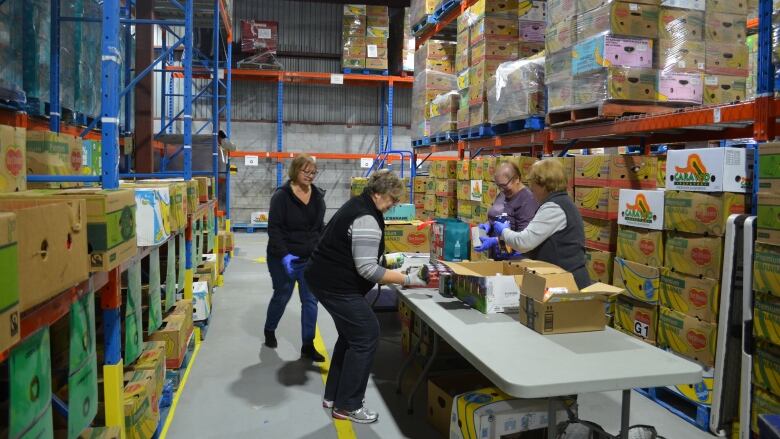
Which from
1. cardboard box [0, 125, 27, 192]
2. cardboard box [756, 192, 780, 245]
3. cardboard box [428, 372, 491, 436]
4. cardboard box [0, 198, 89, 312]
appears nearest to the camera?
cardboard box [0, 198, 89, 312]

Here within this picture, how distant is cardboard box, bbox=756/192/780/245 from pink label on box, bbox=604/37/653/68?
1.79 m

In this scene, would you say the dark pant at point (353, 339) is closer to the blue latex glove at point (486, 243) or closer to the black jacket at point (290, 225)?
the blue latex glove at point (486, 243)

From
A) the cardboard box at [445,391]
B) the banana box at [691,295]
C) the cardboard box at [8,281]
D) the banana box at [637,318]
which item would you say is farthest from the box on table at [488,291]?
the cardboard box at [8,281]

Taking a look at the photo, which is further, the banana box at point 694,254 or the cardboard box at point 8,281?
the banana box at point 694,254

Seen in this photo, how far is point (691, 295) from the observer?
13.3 feet

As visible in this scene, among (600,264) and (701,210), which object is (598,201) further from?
(701,210)

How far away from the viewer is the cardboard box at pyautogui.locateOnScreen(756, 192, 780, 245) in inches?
128

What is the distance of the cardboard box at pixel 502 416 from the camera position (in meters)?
2.77

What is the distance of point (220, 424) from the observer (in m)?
3.71

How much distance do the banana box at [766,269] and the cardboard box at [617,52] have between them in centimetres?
196

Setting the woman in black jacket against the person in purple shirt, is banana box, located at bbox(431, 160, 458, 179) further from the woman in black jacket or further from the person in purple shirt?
the woman in black jacket

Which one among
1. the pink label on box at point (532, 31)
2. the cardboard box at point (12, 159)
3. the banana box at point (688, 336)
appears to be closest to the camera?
the cardboard box at point (12, 159)

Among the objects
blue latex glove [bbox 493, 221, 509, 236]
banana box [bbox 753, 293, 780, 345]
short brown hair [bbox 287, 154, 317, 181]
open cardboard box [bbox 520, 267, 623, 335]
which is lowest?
banana box [bbox 753, 293, 780, 345]

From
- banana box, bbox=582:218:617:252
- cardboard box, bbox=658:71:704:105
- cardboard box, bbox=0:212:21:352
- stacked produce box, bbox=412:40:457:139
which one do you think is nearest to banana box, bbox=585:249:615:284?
banana box, bbox=582:218:617:252
